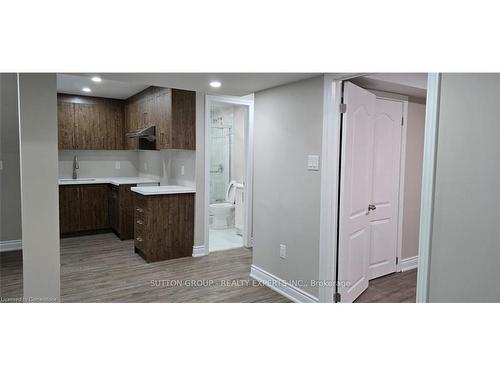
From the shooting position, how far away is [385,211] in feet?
12.5

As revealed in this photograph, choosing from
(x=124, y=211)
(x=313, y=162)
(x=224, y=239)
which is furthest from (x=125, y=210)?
(x=313, y=162)

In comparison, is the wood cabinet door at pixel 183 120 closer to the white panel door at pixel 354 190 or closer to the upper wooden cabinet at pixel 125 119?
the upper wooden cabinet at pixel 125 119

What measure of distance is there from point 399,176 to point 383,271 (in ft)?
3.54

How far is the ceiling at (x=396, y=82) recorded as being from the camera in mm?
3148

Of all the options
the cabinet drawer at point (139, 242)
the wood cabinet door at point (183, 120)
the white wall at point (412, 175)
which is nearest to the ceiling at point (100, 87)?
the wood cabinet door at point (183, 120)

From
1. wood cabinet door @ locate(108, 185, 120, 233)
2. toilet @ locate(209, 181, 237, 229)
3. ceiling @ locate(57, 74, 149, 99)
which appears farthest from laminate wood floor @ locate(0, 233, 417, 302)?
ceiling @ locate(57, 74, 149, 99)

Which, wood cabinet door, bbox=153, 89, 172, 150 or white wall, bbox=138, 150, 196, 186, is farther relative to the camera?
white wall, bbox=138, 150, 196, 186

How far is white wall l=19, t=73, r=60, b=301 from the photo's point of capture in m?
2.51

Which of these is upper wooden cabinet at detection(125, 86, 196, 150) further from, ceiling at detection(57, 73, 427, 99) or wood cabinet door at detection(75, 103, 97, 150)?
wood cabinet door at detection(75, 103, 97, 150)

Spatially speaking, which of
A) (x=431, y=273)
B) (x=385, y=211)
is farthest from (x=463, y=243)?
(x=385, y=211)

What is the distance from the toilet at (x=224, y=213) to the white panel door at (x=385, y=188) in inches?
114

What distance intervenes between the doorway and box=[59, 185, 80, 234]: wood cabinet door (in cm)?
411

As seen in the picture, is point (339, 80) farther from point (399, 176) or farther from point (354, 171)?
point (399, 176)

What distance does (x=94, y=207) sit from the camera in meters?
5.44
